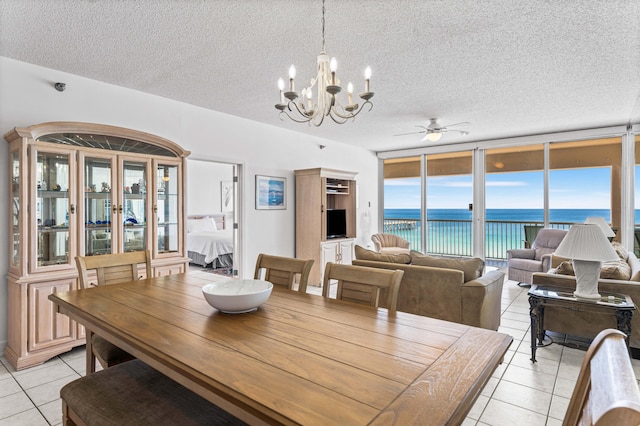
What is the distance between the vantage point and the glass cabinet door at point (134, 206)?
10.8 ft

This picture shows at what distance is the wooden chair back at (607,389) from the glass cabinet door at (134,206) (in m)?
3.54

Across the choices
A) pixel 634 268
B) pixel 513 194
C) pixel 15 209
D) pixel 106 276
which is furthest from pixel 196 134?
pixel 513 194

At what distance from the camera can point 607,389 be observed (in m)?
0.56

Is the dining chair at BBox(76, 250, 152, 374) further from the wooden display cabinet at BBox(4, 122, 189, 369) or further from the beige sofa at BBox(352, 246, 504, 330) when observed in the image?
the beige sofa at BBox(352, 246, 504, 330)

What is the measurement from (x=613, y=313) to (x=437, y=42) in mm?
2623

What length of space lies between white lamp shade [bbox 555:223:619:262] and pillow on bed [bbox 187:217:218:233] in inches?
266

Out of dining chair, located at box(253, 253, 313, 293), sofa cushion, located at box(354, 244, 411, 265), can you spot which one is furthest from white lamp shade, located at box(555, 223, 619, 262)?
dining chair, located at box(253, 253, 313, 293)

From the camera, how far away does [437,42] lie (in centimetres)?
266

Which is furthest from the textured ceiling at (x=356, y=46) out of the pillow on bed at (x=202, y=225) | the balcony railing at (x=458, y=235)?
the pillow on bed at (x=202, y=225)

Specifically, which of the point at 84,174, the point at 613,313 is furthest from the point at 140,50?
the point at 613,313

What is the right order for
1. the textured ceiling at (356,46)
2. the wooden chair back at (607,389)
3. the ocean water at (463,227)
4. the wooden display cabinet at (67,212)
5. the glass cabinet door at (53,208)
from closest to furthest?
the wooden chair back at (607,389), the textured ceiling at (356,46), the wooden display cabinet at (67,212), the glass cabinet door at (53,208), the ocean water at (463,227)

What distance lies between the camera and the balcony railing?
7.09 meters

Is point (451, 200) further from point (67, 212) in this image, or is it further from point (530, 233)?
point (67, 212)

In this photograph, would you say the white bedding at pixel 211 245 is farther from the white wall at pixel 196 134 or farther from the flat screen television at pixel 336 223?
the flat screen television at pixel 336 223
